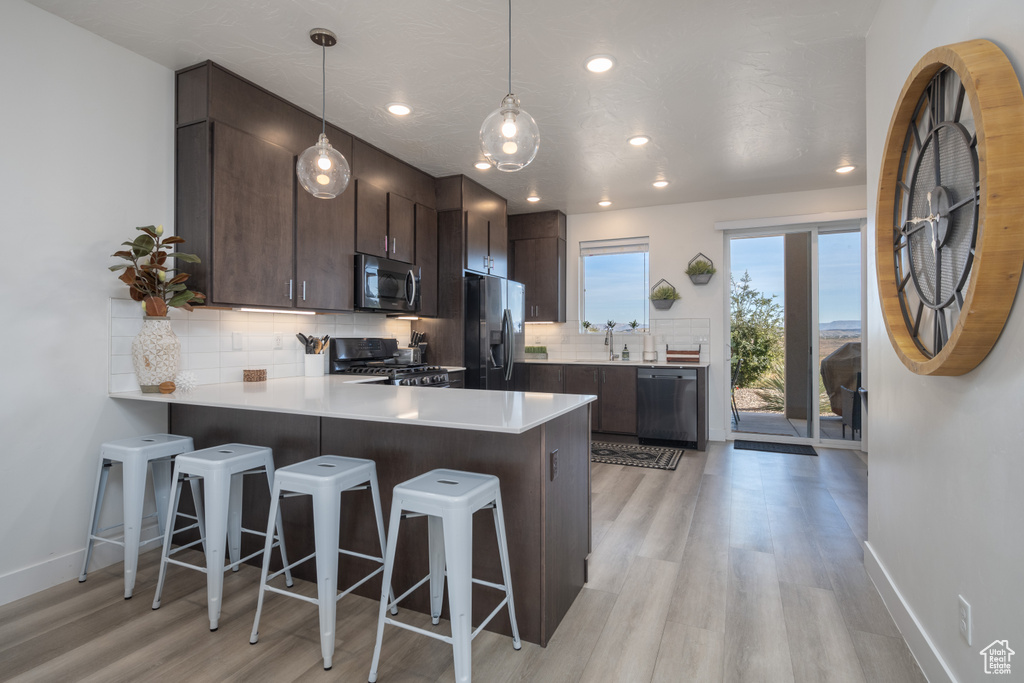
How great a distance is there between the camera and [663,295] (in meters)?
5.59

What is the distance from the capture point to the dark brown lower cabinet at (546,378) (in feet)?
18.4

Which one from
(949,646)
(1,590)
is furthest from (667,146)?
(1,590)

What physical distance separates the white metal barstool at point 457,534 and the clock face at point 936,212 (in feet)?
4.89

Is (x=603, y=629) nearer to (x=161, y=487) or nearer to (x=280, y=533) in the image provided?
(x=280, y=533)

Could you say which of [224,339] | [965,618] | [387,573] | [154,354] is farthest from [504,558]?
[224,339]

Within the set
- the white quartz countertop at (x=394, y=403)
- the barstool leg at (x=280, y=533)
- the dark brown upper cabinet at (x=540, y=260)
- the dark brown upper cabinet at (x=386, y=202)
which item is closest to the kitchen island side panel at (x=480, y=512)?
the white quartz countertop at (x=394, y=403)

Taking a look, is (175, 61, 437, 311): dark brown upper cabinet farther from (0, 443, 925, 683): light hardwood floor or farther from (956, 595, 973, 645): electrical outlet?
(956, 595, 973, 645): electrical outlet

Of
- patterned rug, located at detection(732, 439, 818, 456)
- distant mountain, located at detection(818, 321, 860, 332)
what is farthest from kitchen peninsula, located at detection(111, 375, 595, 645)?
distant mountain, located at detection(818, 321, 860, 332)

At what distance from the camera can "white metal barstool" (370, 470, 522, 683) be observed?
1563 millimetres

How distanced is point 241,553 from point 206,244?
5.25 ft

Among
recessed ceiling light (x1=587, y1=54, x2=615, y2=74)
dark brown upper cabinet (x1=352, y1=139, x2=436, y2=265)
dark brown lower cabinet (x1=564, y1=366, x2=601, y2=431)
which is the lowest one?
dark brown lower cabinet (x1=564, y1=366, x2=601, y2=431)

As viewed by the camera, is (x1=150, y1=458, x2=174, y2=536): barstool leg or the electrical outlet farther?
(x1=150, y1=458, x2=174, y2=536): barstool leg

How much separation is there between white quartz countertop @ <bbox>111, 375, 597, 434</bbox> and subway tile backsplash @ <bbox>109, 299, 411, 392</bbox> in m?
0.12

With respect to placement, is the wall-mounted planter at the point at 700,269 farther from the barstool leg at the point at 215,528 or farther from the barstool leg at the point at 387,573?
the barstool leg at the point at 215,528
